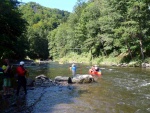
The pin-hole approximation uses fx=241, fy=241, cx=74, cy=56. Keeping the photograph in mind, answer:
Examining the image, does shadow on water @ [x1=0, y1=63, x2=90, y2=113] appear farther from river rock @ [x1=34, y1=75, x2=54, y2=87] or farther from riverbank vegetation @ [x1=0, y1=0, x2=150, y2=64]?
riverbank vegetation @ [x1=0, y1=0, x2=150, y2=64]

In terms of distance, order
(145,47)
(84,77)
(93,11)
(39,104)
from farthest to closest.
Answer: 1. (93,11)
2. (145,47)
3. (84,77)
4. (39,104)

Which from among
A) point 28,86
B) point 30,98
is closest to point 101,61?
point 28,86

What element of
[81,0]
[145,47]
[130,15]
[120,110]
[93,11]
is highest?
[81,0]

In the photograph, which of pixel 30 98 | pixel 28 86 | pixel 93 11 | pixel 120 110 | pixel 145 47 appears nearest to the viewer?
pixel 120 110

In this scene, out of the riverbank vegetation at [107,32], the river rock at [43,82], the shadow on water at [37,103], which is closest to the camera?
the shadow on water at [37,103]

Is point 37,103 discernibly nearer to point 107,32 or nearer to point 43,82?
point 43,82

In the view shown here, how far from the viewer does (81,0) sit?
93688 millimetres

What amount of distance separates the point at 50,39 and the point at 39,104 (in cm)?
10433

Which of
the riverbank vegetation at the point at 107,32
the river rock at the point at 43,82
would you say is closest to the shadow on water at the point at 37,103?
the river rock at the point at 43,82

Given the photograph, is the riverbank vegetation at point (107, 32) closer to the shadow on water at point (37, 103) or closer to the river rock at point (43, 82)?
the river rock at point (43, 82)

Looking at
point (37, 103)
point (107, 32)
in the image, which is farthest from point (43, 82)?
point (107, 32)

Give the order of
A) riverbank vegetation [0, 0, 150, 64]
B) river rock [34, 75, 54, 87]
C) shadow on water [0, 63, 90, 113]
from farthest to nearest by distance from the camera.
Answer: riverbank vegetation [0, 0, 150, 64] → river rock [34, 75, 54, 87] → shadow on water [0, 63, 90, 113]

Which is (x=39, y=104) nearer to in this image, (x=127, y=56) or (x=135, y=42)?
(x=135, y=42)

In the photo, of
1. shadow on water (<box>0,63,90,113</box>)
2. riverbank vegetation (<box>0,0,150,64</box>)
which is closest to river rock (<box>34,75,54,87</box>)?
shadow on water (<box>0,63,90,113</box>)
